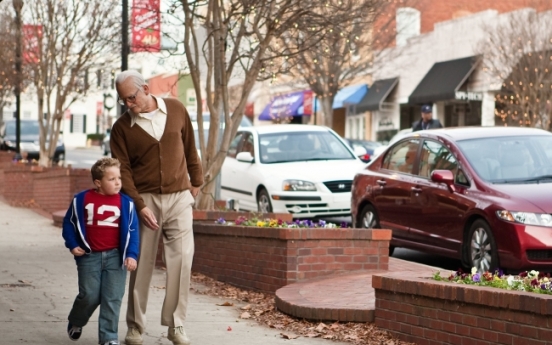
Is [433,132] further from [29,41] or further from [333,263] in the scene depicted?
[29,41]

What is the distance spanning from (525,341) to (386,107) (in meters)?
43.5

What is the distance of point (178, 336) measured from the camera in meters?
7.78

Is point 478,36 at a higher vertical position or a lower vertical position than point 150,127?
higher

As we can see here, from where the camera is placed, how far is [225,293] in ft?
35.6

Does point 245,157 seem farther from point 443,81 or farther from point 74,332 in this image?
point 443,81

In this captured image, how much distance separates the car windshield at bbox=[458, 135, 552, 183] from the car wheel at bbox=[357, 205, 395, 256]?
70.7 inches

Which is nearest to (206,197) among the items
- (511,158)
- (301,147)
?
(511,158)

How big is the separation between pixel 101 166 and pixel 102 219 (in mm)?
360

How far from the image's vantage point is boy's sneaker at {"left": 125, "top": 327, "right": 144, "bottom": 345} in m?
7.92

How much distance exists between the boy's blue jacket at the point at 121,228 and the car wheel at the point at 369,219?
22.5 ft

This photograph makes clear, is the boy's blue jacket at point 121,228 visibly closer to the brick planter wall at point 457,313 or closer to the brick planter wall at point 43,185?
the brick planter wall at point 457,313

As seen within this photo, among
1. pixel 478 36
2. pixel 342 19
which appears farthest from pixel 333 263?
pixel 478 36

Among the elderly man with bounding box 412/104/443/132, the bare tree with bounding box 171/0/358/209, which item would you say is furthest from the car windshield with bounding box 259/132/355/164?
the bare tree with bounding box 171/0/358/209

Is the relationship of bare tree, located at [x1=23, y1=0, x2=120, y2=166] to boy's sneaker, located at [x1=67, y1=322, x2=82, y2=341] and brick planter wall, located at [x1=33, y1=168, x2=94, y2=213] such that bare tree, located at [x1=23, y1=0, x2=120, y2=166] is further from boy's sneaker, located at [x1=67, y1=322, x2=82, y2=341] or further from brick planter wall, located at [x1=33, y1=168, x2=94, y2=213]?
boy's sneaker, located at [x1=67, y1=322, x2=82, y2=341]
